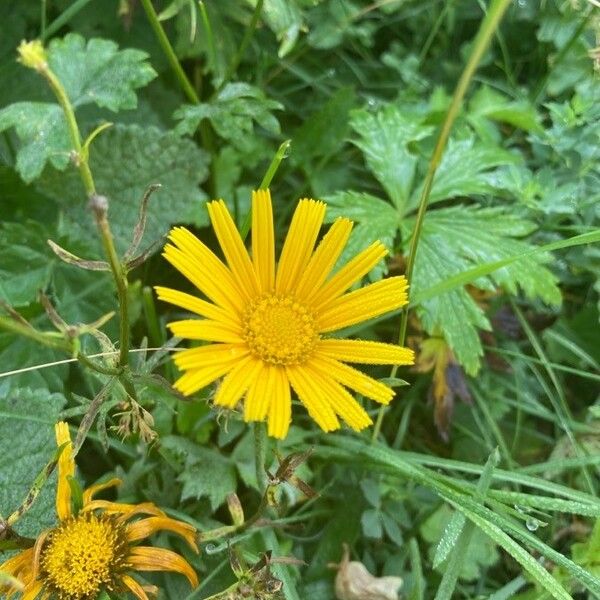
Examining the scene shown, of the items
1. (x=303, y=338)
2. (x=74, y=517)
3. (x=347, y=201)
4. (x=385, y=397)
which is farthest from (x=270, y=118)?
(x=74, y=517)

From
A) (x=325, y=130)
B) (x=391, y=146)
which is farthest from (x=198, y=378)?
(x=325, y=130)

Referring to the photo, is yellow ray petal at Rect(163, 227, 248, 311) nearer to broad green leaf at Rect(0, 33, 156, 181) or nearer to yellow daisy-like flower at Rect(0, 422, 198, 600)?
yellow daisy-like flower at Rect(0, 422, 198, 600)

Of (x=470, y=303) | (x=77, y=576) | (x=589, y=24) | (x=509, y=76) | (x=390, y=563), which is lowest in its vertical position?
(x=390, y=563)

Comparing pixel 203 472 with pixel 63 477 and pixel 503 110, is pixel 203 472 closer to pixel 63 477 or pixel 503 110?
pixel 63 477

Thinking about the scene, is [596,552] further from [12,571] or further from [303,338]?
[12,571]

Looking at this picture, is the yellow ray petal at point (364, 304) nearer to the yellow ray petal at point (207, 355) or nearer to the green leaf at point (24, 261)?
the yellow ray petal at point (207, 355)

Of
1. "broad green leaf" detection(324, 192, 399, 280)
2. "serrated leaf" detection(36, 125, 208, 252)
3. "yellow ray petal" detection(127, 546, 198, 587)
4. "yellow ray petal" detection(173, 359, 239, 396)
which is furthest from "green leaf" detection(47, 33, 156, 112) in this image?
"yellow ray petal" detection(127, 546, 198, 587)
